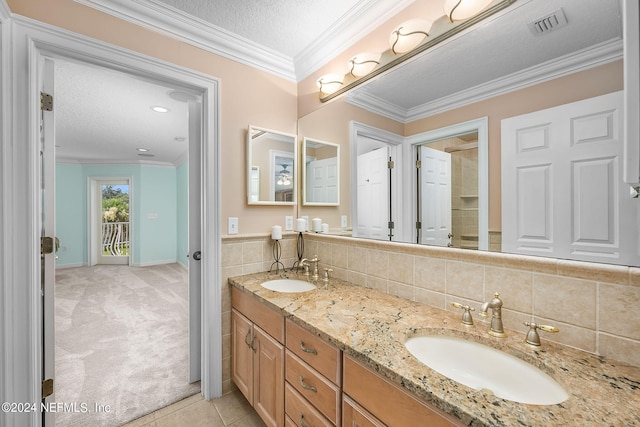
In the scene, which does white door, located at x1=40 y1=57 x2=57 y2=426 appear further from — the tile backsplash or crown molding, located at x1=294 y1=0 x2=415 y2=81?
the tile backsplash

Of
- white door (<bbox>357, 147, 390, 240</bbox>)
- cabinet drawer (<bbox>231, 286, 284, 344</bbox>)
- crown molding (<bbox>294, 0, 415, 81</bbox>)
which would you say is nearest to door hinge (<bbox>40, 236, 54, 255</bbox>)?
cabinet drawer (<bbox>231, 286, 284, 344</bbox>)

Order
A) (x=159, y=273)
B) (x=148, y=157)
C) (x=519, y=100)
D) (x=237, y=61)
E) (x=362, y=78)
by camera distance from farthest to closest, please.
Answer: (x=148, y=157) → (x=159, y=273) → (x=237, y=61) → (x=362, y=78) → (x=519, y=100)

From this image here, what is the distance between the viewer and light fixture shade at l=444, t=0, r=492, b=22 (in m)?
1.10

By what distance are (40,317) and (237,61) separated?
1.93 meters

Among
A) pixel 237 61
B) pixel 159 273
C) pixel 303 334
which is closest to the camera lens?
pixel 303 334

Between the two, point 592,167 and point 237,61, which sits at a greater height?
point 237,61

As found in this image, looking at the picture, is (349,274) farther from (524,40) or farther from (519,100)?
(524,40)

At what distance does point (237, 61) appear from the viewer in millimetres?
1888

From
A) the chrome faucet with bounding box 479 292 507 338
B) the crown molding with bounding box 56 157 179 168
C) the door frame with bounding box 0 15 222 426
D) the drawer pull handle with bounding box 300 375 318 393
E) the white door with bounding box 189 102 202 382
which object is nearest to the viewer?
the chrome faucet with bounding box 479 292 507 338

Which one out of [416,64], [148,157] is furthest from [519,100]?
[148,157]

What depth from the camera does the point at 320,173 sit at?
207 cm

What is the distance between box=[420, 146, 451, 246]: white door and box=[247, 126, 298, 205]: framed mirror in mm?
1115

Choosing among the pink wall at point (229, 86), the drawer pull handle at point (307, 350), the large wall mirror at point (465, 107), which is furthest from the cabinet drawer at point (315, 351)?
the pink wall at point (229, 86)

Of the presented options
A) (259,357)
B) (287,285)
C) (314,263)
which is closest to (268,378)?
(259,357)
